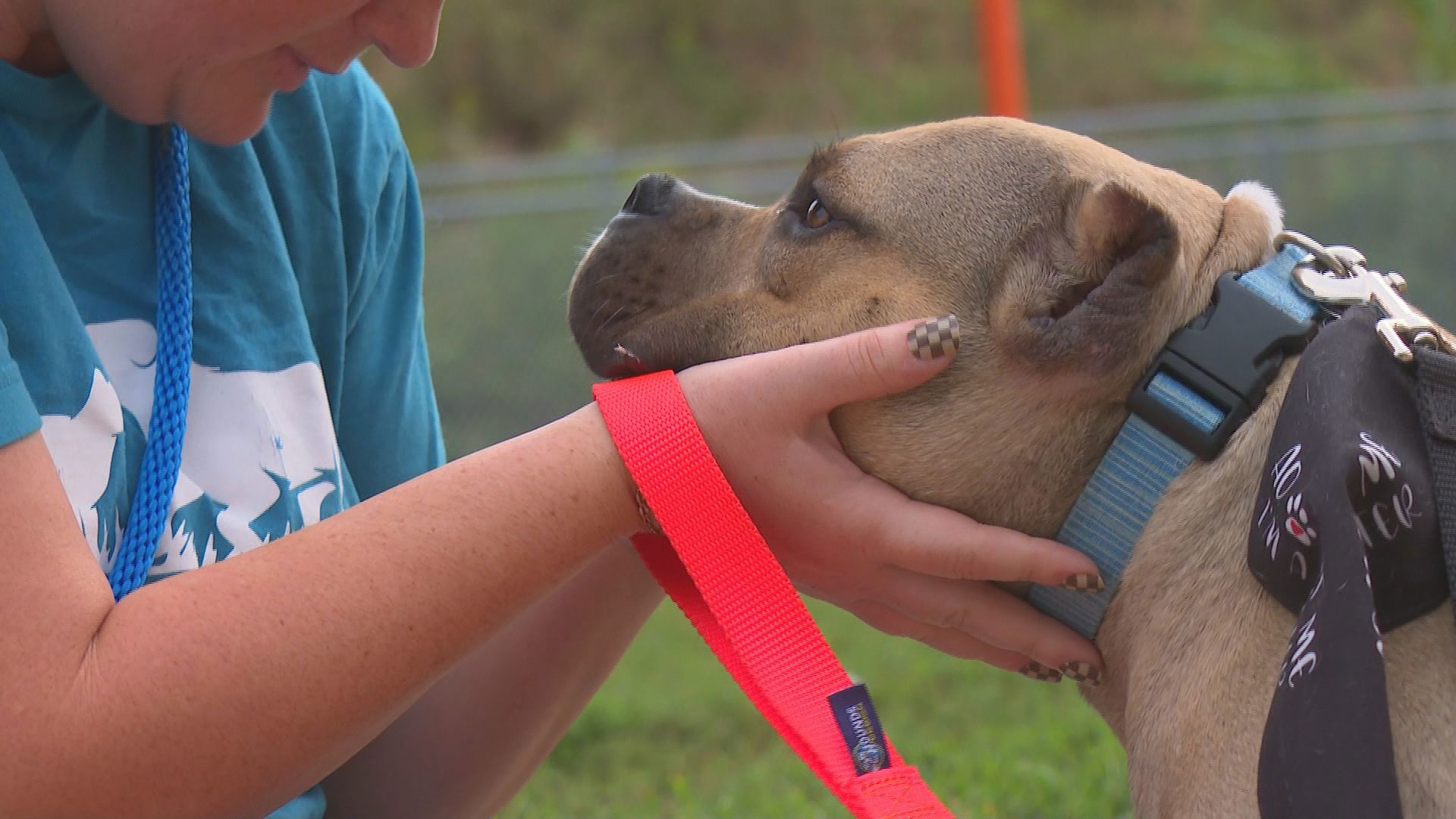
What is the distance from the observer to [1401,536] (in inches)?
67.3

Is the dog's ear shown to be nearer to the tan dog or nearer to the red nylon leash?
the tan dog

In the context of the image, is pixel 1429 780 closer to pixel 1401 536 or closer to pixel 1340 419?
pixel 1401 536

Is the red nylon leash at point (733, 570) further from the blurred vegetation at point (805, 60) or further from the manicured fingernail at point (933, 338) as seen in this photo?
the blurred vegetation at point (805, 60)

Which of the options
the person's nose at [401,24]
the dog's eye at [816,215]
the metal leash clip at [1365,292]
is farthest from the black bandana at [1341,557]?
the person's nose at [401,24]

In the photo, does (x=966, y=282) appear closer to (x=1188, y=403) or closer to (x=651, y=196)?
(x=1188, y=403)

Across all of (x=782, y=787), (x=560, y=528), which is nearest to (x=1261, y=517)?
(x=560, y=528)

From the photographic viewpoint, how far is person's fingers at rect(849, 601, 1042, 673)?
2139 mm

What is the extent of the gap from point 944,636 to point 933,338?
1.61 ft

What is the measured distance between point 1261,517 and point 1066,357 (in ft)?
1.20

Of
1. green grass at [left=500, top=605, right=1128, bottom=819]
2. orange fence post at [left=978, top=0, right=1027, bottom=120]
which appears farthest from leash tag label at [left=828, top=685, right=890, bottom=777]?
orange fence post at [left=978, top=0, right=1027, bottom=120]

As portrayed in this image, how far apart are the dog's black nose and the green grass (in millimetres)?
1835

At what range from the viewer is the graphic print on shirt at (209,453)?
1.99 meters

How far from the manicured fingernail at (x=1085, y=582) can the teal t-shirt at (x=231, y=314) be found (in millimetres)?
1190

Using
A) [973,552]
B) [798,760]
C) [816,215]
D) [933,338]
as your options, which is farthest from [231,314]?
[798,760]
